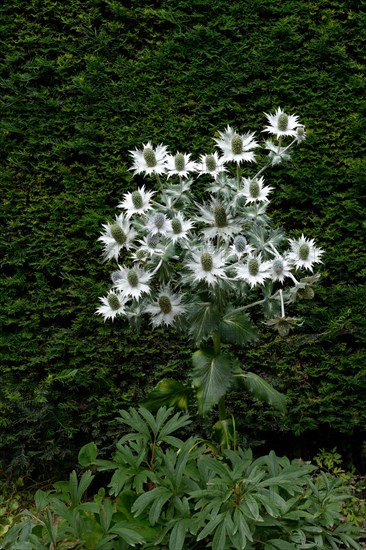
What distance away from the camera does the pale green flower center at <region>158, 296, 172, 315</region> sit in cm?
271

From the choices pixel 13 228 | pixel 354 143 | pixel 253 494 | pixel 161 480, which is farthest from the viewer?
pixel 13 228

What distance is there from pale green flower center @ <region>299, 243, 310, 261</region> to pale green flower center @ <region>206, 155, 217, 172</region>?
539mm

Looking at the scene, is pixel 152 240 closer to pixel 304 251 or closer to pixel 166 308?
pixel 166 308

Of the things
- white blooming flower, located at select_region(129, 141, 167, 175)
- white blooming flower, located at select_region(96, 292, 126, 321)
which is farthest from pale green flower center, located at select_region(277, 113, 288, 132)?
white blooming flower, located at select_region(96, 292, 126, 321)

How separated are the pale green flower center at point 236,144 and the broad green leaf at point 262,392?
103 cm

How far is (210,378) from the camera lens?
9.00 feet

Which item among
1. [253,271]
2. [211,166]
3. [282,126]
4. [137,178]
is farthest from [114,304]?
[137,178]

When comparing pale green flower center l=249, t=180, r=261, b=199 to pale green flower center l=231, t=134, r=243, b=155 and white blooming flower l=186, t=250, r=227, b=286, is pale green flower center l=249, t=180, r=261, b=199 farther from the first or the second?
white blooming flower l=186, t=250, r=227, b=286

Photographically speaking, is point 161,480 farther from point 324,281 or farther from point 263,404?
point 324,281

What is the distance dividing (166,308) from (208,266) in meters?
0.31

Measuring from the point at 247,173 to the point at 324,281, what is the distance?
80 centimetres

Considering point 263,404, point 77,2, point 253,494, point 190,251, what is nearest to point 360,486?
point 263,404

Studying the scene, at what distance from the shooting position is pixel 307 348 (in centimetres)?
372

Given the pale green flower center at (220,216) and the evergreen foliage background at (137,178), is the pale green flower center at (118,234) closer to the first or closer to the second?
the pale green flower center at (220,216)
